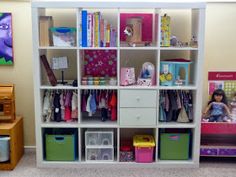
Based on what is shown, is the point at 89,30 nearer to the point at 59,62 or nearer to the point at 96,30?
the point at 96,30

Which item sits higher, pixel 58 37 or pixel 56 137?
pixel 58 37

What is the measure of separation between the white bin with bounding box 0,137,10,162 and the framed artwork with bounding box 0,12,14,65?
0.91 m

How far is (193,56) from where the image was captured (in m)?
3.36

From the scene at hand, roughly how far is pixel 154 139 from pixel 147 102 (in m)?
0.46

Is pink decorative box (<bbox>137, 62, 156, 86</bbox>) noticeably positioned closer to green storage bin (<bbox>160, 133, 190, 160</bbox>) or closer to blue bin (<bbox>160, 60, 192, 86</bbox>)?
blue bin (<bbox>160, 60, 192, 86</bbox>)

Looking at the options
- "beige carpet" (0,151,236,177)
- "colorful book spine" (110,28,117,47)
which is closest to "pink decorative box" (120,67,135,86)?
"colorful book spine" (110,28,117,47)

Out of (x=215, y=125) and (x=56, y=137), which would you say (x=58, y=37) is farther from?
(x=215, y=125)

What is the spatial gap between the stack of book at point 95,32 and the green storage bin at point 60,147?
1.02 m

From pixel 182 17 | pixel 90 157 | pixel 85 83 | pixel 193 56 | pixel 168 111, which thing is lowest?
pixel 90 157

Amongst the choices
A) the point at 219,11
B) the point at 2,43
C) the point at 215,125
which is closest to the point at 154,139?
the point at 215,125

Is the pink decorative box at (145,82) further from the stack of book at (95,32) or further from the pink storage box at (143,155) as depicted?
the pink storage box at (143,155)

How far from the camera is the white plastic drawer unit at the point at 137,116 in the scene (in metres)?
3.25

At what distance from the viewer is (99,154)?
3383 millimetres

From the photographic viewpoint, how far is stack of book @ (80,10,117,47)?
→ 3112 mm
